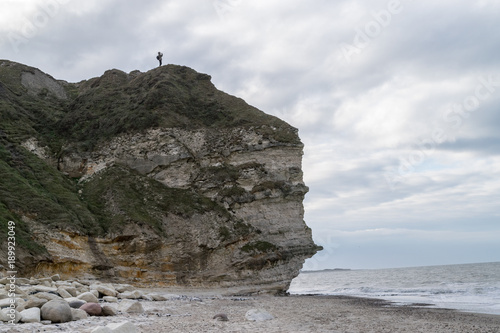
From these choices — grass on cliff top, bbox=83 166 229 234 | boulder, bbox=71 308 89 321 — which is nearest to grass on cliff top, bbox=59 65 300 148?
grass on cliff top, bbox=83 166 229 234

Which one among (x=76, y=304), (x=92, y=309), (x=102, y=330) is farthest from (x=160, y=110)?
(x=102, y=330)

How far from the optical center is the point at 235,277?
1168 inches

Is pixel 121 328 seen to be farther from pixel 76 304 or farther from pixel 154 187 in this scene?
pixel 154 187

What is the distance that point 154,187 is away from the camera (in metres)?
32.8

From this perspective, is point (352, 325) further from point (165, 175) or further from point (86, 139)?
point (86, 139)

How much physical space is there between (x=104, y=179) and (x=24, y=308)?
23.9 metres

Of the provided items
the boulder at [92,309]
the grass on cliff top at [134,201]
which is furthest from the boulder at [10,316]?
the grass on cliff top at [134,201]

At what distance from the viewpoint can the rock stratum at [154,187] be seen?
1013 inches

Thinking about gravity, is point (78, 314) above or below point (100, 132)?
below

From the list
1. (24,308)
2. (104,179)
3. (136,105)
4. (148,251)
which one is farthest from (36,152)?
(24,308)

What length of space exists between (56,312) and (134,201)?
72.0 ft

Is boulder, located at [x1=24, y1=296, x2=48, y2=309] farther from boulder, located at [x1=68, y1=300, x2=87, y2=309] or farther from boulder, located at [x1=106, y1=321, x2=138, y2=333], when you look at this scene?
boulder, located at [x1=106, y1=321, x2=138, y2=333]

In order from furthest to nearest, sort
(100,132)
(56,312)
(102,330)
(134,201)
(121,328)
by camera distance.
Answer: (100,132) → (134,201) → (56,312) → (121,328) → (102,330)

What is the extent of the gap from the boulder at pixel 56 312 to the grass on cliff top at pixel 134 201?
18716 mm
